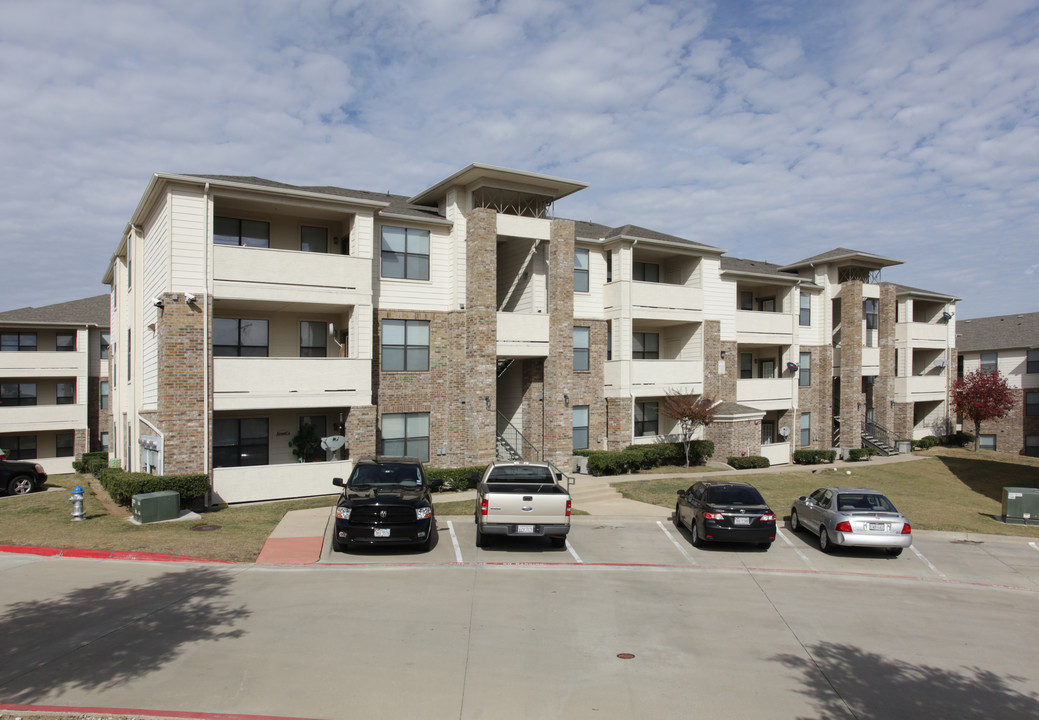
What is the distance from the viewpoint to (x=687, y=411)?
Answer: 90.5 ft

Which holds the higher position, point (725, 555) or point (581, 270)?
point (581, 270)

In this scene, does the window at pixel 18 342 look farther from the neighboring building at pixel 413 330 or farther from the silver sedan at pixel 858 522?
the silver sedan at pixel 858 522

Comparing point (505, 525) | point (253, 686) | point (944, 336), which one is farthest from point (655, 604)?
point (944, 336)

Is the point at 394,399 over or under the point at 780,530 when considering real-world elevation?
over

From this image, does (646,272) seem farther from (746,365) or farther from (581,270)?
(746,365)

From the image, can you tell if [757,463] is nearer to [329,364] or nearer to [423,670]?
[329,364]

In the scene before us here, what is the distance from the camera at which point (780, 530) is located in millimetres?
17531

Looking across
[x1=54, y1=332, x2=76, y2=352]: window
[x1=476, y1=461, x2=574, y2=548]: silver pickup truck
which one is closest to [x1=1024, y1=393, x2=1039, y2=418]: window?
[x1=476, y1=461, x2=574, y2=548]: silver pickup truck

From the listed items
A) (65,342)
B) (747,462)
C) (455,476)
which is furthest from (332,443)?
(65,342)

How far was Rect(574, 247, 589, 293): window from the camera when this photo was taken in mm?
27344

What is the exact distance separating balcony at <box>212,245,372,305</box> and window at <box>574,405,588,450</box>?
9915 millimetres

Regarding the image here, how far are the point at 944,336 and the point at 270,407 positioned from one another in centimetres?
4123

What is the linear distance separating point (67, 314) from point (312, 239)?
24.8m

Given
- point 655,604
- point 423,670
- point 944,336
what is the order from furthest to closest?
point 944,336, point 655,604, point 423,670
